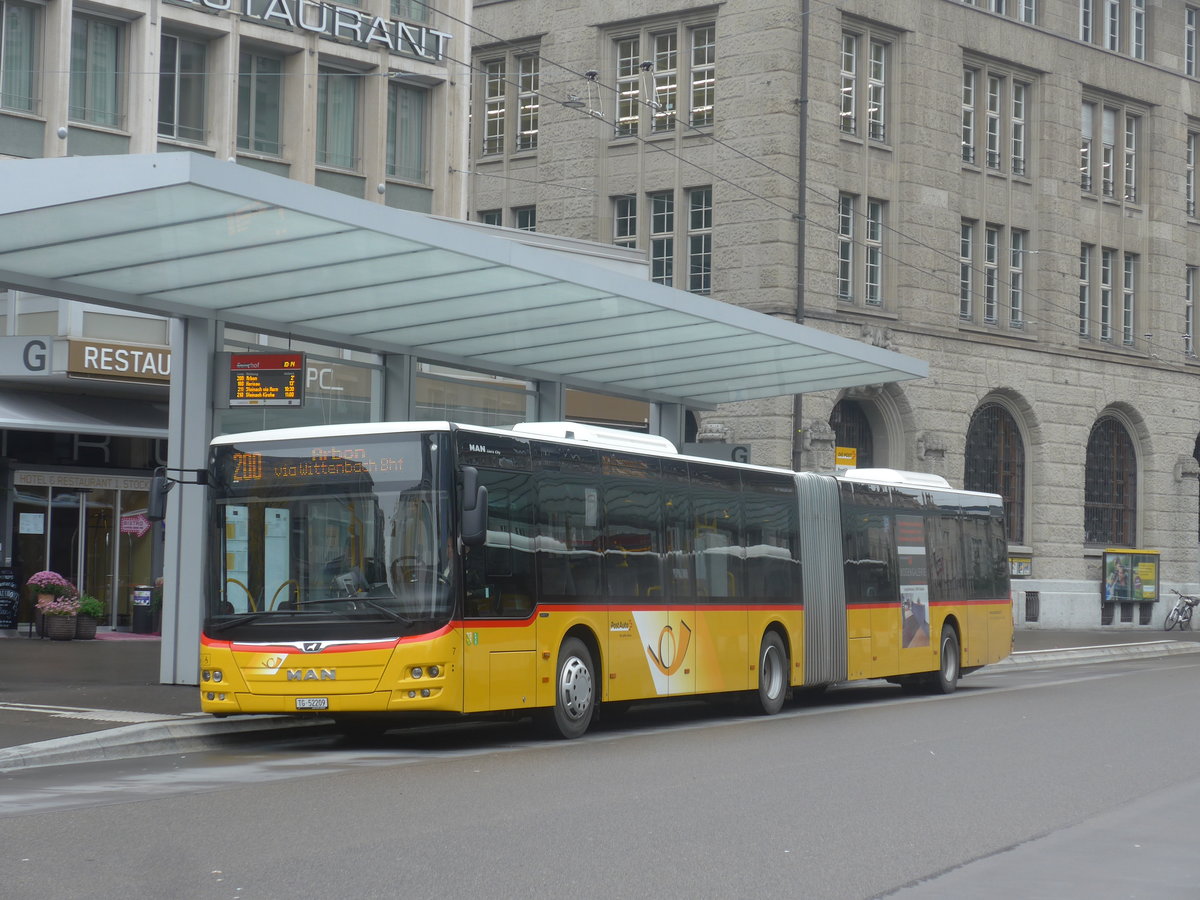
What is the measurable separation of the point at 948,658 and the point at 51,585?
14.0 m

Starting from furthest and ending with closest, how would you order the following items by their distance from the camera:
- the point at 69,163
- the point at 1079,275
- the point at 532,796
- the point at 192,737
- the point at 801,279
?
the point at 1079,275 < the point at 801,279 < the point at 192,737 < the point at 69,163 < the point at 532,796

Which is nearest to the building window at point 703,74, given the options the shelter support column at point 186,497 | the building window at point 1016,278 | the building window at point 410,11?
the building window at point 410,11

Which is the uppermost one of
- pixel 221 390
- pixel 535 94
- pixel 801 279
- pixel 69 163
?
pixel 535 94

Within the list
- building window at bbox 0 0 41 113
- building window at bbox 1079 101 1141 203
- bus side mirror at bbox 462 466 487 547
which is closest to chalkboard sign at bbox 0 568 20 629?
building window at bbox 0 0 41 113

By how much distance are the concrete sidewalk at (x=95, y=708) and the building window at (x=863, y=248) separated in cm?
1757

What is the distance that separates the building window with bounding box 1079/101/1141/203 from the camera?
4525 cm

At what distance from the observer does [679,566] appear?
17.5 m

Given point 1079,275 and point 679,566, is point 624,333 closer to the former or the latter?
point 679,566

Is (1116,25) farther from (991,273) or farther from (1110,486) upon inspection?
(1110,486)

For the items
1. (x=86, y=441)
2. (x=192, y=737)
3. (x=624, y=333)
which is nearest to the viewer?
(x=192, y=737)

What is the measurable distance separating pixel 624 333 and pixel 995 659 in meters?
8.91

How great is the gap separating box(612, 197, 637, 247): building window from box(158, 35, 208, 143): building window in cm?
1219

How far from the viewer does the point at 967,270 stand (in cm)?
4125

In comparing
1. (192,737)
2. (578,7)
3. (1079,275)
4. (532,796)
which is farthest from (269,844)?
(1079,275)
